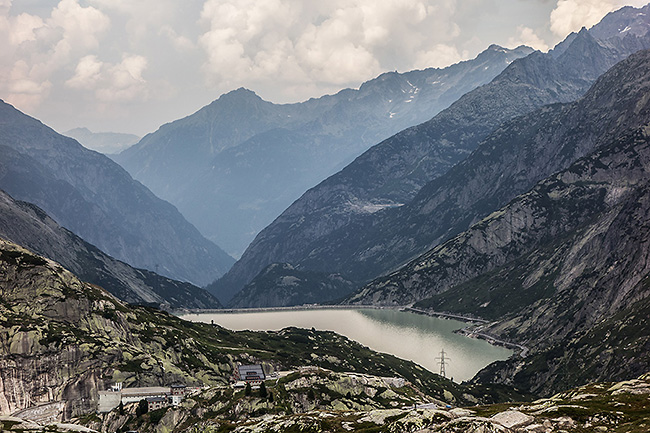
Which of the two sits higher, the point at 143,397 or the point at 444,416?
the point at 444,416

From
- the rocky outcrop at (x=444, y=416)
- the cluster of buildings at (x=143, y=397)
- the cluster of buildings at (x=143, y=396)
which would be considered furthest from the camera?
the cluster of buildings at (x=143, y=396)

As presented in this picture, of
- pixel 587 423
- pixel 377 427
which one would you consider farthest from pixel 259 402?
pixel 587 423

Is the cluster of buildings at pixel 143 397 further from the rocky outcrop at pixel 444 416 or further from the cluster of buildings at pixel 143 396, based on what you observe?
the rocky outcrop at pixel 444 416

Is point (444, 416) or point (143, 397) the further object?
point (143, 397)

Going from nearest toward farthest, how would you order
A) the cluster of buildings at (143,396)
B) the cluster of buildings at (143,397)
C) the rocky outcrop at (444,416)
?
the rocky outcrop at (444,416)
the cluster of buildings at (143,397)
the cluster of buildings at (143,396)

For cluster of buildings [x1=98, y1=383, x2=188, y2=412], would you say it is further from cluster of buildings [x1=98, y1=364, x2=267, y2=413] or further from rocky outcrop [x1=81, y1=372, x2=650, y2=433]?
rocky outcrop [x1=81, y1=372, x2=650, y2=433]

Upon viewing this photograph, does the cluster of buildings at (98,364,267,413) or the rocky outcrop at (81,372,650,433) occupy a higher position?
the rocky outcrop at (81,372,650,433)

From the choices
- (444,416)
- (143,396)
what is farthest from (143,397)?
(444,416)

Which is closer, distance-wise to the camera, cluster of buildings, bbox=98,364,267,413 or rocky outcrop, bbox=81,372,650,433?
rocky outcrop, bbox=81,372,650,433

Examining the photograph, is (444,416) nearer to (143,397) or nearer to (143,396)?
(143,397)

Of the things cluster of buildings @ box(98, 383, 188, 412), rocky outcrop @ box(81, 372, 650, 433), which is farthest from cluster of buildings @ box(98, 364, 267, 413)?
rocky outcrop @ box(81, 372, 650, 433)

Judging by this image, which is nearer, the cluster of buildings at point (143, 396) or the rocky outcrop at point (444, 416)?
the rocky outcrop at point (444, 416)

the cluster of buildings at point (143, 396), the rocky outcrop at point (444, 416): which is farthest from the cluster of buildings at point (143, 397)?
the rocky outcrop at point (444, 416)
